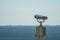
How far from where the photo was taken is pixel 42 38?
4.24m

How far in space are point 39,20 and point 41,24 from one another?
0.34ft

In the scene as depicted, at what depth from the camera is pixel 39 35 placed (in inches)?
168

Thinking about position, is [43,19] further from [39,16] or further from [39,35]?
[39,35]

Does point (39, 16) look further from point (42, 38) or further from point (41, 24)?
point (42, 38)

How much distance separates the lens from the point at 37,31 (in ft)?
14.1

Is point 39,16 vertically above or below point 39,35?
above

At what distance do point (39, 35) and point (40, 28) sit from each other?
0.53ft

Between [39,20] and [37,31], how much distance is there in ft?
0.93

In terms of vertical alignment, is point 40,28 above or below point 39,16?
below

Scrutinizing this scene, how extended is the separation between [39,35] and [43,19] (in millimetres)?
419

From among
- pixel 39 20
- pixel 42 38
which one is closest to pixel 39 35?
pixel 42 38

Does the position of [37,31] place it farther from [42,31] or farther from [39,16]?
[39,16]

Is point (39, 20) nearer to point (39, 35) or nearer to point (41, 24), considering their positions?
point (41, 24)

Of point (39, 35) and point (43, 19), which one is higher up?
point (43, 19)
